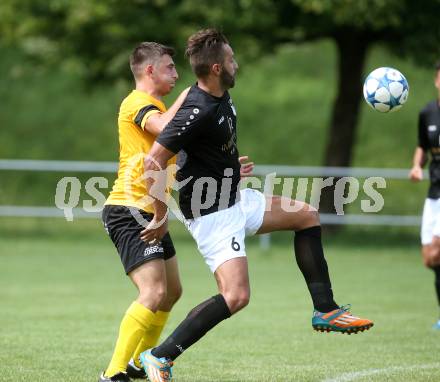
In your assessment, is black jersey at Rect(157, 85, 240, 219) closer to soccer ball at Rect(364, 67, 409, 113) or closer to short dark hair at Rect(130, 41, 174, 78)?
short dark hair at Rect(130, 41, 174, 78)

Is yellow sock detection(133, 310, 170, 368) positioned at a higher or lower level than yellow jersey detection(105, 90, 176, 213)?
lower

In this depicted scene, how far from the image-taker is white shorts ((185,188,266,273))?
19.3 feet

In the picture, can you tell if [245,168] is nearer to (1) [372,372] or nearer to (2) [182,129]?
(2) [182,129]

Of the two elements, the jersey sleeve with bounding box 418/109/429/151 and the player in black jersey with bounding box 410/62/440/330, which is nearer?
the player in black jersey with bounding box 410/62/440/330

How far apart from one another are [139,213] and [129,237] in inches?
6.9

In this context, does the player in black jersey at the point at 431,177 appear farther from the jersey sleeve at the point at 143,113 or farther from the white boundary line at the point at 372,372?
the jersey sleeve at the point at 143,113

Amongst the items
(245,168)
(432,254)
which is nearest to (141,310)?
(245,168)

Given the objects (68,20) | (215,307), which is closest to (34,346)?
(215,307)

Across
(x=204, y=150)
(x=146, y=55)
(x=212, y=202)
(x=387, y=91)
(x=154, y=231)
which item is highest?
(x=146, y=55)

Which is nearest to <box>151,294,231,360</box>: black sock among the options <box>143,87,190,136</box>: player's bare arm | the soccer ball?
<box>143,87,190,136</box>: player's bare arm

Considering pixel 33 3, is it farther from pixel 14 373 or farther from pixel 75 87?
pixel 14 373

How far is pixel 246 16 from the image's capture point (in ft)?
57.0

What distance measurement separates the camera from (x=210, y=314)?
5836 millimetres

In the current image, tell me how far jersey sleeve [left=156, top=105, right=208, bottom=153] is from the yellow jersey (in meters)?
0.47
